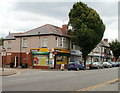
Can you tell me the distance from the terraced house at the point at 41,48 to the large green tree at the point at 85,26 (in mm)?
2866

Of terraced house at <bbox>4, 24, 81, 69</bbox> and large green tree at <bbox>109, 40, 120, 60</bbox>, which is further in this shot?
large green tree at <bbox>109, 40, 120, 60</bbox>

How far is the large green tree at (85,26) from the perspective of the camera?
36469 mm

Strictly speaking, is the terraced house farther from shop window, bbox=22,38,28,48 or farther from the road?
the road

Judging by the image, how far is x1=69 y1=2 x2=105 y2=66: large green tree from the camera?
120ft

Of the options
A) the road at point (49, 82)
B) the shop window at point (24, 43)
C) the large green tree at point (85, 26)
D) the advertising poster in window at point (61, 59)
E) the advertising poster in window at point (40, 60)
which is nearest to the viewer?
the road at point (49, 82)

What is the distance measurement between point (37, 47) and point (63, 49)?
482cm

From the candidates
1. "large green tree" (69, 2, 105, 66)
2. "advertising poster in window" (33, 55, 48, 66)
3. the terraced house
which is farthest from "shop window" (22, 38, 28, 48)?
"large green tree" (69, 2, 105, 66)

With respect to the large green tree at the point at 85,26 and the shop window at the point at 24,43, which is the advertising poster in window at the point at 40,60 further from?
the large green tree at the point at 85,26

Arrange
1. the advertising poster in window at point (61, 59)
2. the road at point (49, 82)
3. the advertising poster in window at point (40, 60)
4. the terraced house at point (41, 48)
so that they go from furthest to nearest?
the advertising poster in window at point (61, 59), the advertising poster in window at point (40, 60), the terraced house at point (41, 48), the road at point (49, 82)

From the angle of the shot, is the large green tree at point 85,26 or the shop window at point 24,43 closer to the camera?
the large green tree at point 85,26

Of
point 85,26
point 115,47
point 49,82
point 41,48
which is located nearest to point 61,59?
point 41,48

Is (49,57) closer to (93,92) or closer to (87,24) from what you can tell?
(87,24)

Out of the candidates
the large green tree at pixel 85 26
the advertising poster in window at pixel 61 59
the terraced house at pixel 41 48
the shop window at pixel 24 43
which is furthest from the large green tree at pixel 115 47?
the shop window at pixel 24 43

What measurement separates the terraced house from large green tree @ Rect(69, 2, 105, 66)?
113 inches
